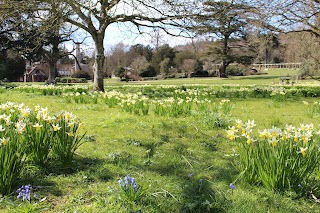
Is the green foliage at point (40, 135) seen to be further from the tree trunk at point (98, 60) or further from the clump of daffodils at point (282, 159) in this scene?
the tree trunk at point (98, 60)

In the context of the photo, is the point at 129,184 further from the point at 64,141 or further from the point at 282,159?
the point at 282,159

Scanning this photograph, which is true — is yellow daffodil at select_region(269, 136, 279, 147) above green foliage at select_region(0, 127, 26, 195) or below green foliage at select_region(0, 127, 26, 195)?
above

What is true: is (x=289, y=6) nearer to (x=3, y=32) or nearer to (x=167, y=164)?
(x=167, y=164)

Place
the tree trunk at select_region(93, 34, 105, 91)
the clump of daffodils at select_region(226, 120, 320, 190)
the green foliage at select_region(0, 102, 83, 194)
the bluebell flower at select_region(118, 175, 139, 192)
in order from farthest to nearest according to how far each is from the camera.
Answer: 1. the tree trunk at select_region(93, 34, 105, 91)
2. the green foliage at select_region(0, 102, 83, 194)
3. the clump of daffodils at select_region(226, 120, 320, 190)
4. the bluebell flower at select_region(118, 175, 139, 192)

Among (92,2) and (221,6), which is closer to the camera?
(92,2)

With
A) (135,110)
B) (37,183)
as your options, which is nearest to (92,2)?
(135,110)

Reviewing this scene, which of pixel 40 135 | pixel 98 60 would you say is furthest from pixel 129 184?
pixel 98 60

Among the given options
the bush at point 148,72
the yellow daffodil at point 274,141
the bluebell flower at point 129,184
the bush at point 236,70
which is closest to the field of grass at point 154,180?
the bluebell flower at point 129,184

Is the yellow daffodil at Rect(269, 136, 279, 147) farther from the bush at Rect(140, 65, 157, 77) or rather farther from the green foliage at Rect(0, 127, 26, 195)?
the bush at Rect(140, 65, 157, 77)

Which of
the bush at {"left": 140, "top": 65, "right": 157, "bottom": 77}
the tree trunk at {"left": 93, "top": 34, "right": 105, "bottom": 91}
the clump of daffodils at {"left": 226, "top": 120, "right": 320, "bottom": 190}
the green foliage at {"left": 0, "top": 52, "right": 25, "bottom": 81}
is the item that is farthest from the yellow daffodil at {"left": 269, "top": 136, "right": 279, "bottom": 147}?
the bush at {"left": 140, "top": 65, "right": 157, "bottom": 77}

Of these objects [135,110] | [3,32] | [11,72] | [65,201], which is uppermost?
[3,32]

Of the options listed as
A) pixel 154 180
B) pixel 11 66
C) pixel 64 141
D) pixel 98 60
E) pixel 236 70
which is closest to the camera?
pixel 154 180

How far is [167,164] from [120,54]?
50703mm

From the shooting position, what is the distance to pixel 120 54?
52.3m
